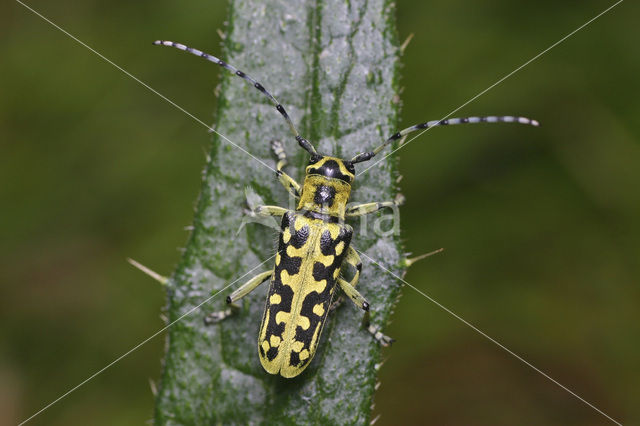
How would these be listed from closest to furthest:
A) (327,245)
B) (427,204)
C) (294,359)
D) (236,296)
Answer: (294,359), (236,296), (327,245), (427,204)

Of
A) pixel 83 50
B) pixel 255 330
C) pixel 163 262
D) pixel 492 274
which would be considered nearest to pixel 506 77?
pixel 492 274

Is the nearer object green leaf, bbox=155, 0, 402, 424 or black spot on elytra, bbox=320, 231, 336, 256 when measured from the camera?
green leaf, bbox=155, 0, 402, 424

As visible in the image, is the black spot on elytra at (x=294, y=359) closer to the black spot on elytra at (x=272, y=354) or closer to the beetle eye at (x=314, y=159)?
the black spot on elytra at (x=272, y=354)

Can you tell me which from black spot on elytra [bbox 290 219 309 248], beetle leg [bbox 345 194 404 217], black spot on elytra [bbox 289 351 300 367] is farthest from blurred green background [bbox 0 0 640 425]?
black spot on elytra [bbox 289 351 300 367]

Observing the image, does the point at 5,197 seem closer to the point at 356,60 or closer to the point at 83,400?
the point at 83,400

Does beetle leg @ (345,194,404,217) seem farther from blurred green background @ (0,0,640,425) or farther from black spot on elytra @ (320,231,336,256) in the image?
blurred green background @ (0,0,640,425)

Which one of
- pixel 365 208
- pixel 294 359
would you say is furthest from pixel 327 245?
pixel 294 359

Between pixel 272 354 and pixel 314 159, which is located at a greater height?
pixel 314 159

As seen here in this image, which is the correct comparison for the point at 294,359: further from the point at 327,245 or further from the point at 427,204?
the point at 427,204
